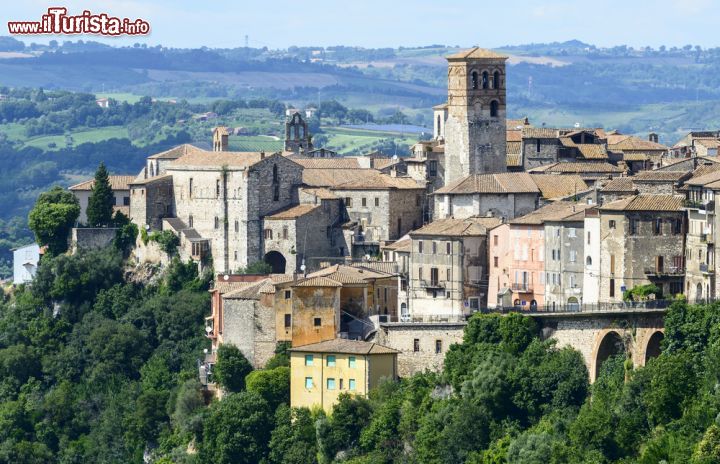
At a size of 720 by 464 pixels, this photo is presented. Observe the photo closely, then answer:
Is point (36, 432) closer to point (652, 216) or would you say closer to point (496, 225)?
point (496, 225)

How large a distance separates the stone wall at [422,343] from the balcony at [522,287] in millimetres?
3732

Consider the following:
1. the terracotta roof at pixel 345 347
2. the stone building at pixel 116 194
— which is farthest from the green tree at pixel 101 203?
the terracotta roof at pixel 345 347

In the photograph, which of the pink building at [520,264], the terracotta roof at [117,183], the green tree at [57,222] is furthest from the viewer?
the terracotta roof at [117,183]

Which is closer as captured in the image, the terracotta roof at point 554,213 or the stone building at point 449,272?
the terracotta roof at point 554,213

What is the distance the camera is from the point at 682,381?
194ft

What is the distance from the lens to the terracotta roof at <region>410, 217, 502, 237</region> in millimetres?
73688

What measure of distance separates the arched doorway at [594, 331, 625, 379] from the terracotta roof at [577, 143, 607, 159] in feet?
86.6

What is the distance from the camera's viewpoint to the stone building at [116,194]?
9256cm

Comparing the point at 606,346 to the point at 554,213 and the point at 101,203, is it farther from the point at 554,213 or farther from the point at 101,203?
the point at 101,203

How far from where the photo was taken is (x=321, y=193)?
86.2m

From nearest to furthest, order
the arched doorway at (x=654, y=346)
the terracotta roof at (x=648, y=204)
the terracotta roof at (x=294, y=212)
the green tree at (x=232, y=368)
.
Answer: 1. the arched doorway at (x=654, y=346)
2. the terracotta roof at (x=648, y=204)
3. the green tree at (x=232, y=368)
4. the terracotta roof at (x=294, y=212)

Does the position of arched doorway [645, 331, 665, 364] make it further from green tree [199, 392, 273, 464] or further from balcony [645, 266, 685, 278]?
green tree [199, 392, 273, 464]

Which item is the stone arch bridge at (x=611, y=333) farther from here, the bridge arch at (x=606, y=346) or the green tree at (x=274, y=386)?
the green tree at (x=274, y=386)

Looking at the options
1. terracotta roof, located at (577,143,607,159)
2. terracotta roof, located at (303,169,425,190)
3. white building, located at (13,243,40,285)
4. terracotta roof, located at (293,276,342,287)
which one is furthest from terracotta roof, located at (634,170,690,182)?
white building, located at (13,243,40,285)
